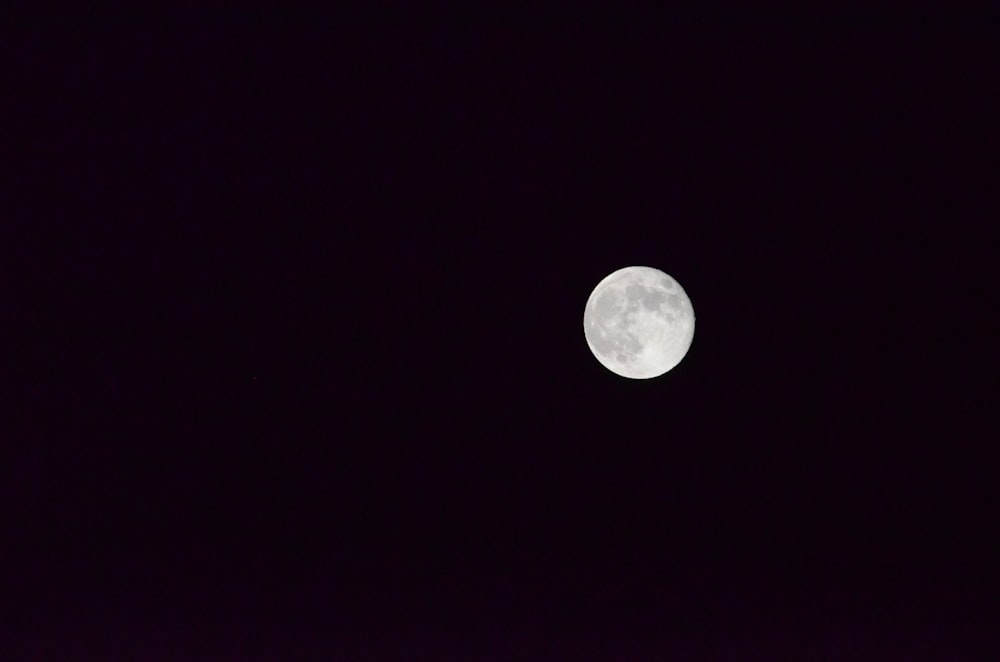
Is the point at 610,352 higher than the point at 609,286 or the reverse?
the reverse

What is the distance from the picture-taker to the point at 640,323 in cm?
410

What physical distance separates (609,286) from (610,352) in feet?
1.53

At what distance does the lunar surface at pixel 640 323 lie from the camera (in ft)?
13.4

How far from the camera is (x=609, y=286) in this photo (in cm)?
427

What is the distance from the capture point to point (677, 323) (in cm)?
413

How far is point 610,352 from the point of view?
4195mm

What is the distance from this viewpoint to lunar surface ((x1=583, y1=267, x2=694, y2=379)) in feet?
13.4

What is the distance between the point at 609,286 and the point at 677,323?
53cm
